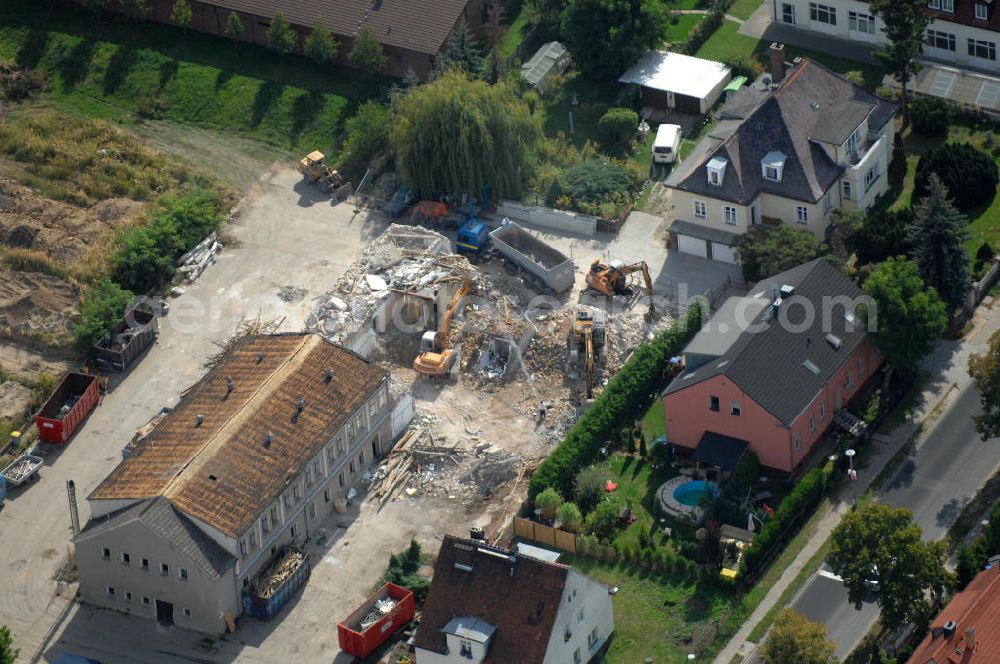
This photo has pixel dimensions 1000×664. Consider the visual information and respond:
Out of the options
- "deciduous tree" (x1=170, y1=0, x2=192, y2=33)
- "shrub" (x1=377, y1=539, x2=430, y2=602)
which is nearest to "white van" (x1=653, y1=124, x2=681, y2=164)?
"deciduous tree" (x1=170, y1=0, x2=192, y2=33)

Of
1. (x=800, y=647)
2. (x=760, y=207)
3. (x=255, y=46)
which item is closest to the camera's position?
(x=800, y=647)

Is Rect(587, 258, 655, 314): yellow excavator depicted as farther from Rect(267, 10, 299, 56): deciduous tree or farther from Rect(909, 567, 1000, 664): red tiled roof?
Rect(909, 567, 1000, 664): red tiled roof

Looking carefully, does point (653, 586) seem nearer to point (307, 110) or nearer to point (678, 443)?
point (678, 443)

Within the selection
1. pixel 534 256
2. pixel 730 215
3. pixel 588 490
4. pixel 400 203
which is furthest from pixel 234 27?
pixel 588 490

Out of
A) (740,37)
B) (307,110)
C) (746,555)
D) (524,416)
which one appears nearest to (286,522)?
(524,416)

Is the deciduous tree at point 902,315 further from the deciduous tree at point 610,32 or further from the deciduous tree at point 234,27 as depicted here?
the deciduous tree at point 234,27

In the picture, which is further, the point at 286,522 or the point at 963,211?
the point at 963,211

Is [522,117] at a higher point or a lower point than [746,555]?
higher
